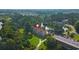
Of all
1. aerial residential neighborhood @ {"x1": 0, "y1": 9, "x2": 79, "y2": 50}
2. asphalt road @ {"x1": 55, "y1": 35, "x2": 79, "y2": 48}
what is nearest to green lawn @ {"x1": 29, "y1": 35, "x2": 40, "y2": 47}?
aerial residential neighborhood @ {"x1": 0, "y1": 9, "x2": 79, "y2": 50}

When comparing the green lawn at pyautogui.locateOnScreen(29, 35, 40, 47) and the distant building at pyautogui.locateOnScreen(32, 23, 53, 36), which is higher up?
the distant building at pyautogui.locateOnScreen(32, 23, 53, 36)

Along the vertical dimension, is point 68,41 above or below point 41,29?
below

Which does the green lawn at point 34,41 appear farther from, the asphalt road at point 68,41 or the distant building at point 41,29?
the asphalt road at point 68,41

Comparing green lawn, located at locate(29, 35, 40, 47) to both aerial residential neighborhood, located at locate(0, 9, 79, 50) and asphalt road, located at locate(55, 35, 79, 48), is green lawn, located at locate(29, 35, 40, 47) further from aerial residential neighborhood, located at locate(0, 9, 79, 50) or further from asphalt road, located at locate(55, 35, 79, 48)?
asphalt road, located at locate(55, 35, 79, 48)

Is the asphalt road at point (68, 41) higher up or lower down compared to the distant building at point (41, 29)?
lower down

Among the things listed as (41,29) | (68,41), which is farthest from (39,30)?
(68,41)

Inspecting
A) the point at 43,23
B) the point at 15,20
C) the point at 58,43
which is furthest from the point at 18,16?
the point at 58,43

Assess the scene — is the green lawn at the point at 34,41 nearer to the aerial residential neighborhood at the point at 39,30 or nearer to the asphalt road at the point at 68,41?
the aerial residential neighborhood at the point at 39,30

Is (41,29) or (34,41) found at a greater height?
(41,29)

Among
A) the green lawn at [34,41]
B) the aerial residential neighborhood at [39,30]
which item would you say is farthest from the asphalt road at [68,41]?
the green lawn at [34,41]

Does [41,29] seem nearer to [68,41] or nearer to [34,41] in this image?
[34,41]

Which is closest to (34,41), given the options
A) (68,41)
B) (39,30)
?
(39,30)
